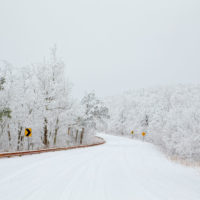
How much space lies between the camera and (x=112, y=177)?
686 cm

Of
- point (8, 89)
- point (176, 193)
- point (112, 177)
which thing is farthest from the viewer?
point (8, 89)

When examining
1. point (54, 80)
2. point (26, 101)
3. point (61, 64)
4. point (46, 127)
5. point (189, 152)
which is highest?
point (61, 64)

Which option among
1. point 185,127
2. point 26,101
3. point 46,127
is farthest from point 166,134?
point 26,101

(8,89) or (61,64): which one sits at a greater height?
(61,64)

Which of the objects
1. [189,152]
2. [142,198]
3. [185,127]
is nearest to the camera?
[142,198]

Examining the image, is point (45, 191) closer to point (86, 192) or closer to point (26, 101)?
point (86, 192)

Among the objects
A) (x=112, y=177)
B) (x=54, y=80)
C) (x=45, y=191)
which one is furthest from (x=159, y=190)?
(x=54, y=80)

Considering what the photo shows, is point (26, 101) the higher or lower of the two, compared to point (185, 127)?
higher

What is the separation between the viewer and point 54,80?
20.0 metres

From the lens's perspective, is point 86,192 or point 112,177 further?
point 112,177

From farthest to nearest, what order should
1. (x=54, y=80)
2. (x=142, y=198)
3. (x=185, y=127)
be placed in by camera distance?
(x=185, y=127), (x=54, y=80), (x=142, y=198)

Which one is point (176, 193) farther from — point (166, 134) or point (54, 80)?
point (166, 134)

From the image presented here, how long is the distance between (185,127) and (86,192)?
25.7 m

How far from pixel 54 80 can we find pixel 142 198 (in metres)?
17.2
